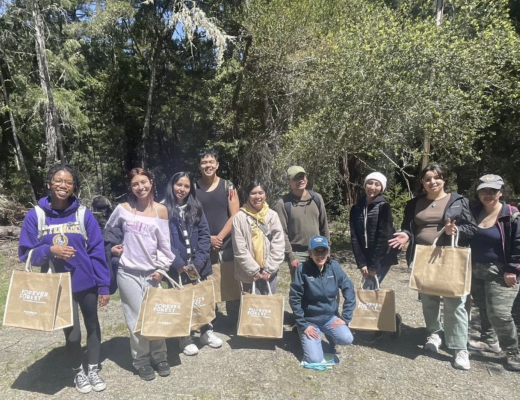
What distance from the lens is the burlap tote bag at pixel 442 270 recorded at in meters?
3.31

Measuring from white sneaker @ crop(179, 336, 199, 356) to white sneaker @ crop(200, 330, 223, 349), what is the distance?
128 mm

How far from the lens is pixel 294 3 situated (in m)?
10.4

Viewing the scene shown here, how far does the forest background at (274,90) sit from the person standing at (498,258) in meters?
4.18

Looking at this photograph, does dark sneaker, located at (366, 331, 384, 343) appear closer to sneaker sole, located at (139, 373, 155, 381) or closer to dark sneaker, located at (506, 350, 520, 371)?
dark sneaker, located at (506, 350, 520, 371)

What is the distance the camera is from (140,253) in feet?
10.6

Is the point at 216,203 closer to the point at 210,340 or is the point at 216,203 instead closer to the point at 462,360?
the point at 210,340

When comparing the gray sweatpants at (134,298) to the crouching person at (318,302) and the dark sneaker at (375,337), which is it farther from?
the dark sneaker at (375,337)

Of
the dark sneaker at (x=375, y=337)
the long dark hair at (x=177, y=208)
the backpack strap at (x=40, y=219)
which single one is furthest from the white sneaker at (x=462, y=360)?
the backpack strap at (x=40, y=219)

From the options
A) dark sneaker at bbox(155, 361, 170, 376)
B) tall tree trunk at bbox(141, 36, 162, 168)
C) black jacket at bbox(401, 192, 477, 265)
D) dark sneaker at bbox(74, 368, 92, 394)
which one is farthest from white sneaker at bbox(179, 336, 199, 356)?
tall tree trunk at bbox(141, 36, 162, 168)

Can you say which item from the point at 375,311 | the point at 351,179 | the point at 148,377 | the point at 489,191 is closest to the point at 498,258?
the point at 489,191

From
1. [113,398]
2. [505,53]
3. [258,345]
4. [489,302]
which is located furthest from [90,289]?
[505,53]

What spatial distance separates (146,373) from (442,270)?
2.69 m

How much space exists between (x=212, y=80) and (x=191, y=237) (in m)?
11.2

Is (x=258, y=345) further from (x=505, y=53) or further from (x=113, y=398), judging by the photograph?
(x=505, y=53)
